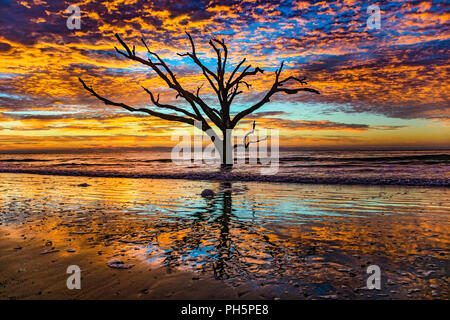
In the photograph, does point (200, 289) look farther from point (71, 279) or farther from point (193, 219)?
point (193, 219)

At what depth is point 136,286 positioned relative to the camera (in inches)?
98.9

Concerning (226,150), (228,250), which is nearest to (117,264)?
(228,250)

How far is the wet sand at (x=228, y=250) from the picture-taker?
2.44 metres

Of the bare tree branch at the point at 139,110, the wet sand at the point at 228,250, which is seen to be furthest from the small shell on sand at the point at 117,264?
the bare tree branch at the point at 139,110

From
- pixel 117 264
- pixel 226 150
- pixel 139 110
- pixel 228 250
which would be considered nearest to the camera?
pixel 117 264

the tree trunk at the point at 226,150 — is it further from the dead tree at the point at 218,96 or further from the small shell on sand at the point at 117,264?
the small shell on sand at the point at 117,264

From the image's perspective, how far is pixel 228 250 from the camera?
3461 mm

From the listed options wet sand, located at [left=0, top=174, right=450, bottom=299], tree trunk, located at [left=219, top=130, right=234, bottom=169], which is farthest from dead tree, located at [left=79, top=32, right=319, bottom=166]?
wet sand, located at [left=0, top=174, right=450, bottom=299]

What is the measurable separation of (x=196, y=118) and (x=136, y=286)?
1537cm

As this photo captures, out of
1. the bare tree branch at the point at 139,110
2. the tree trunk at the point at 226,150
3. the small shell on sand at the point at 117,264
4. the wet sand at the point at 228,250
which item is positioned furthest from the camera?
the tree trunk at the point at 226,150

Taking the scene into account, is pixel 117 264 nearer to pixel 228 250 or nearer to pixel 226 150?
pixel 228 250

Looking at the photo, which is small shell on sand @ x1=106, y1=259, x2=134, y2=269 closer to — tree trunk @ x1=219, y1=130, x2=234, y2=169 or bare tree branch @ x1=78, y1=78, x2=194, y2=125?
bare tree branch @ x1=78, y1=78, x2=194, y2=125

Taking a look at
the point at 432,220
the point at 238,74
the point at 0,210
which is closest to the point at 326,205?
the point at 432,220

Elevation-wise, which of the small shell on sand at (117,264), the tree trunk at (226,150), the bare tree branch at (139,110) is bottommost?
the small shell on sand at (117,264)
